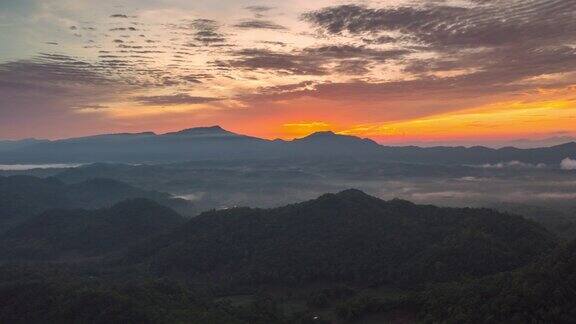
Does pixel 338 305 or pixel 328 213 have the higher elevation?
pixel 328 213

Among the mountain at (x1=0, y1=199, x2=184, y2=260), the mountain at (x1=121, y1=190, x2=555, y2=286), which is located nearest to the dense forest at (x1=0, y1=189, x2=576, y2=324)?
the mountain at (x1=121, y1=190, x2=555, y2=286)

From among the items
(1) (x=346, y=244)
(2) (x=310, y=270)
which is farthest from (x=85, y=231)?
(1) (x=346, y=244)

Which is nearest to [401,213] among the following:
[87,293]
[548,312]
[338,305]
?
[338,305]

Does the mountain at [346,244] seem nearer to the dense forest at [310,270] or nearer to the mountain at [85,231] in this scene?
the dense forest at [310,270]

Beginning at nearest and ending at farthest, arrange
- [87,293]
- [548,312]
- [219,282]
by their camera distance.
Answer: [548,312]
[87,293]
[219,282]

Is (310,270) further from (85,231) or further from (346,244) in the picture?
(85,231)

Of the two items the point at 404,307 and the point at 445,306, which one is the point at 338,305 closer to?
the point at 404,307
